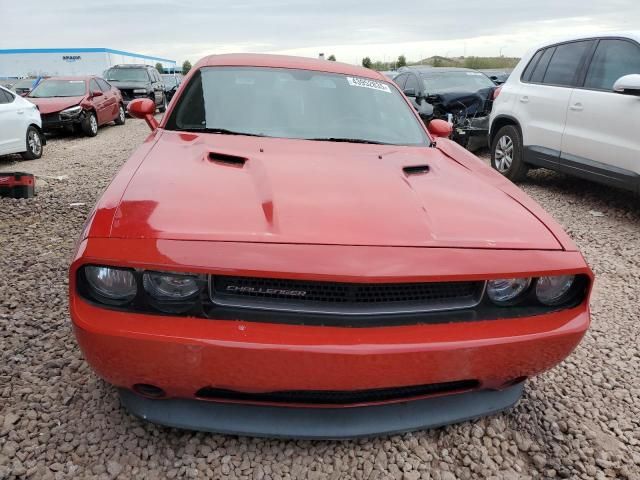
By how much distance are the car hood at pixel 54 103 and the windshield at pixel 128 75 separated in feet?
21.4

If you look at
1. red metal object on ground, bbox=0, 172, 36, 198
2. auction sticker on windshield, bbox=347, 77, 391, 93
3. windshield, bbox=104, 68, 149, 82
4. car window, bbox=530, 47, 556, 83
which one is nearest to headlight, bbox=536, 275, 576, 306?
auction sticker on windshield, bbox=347, 77, 391, 93

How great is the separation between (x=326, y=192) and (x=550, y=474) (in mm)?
1364

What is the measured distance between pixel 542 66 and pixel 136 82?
14.4m

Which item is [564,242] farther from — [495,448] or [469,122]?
[469,122]

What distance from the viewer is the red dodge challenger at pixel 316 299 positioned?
1547 mm

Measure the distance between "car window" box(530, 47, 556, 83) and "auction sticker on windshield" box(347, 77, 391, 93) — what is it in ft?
11.4

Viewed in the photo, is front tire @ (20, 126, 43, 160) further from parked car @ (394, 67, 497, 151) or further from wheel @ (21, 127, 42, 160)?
parked car @ (394, 67, 497, 151)

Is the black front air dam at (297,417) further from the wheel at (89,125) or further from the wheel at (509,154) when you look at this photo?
the wheel at (89,125)

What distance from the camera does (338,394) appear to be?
70.2 inches

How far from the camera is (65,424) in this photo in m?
2.05

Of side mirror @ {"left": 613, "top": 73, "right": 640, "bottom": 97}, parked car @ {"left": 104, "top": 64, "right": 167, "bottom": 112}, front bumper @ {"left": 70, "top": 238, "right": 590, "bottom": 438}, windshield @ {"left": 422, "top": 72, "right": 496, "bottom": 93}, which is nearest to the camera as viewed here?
front bumper @ {"left": 70, "top": 238, "right": 590, "bottom": 438}

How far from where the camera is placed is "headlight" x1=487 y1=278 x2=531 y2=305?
70.4 inches

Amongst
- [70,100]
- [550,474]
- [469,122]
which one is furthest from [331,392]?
[70,100]

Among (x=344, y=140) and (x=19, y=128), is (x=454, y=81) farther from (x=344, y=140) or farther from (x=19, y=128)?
(x=19, y=128)
